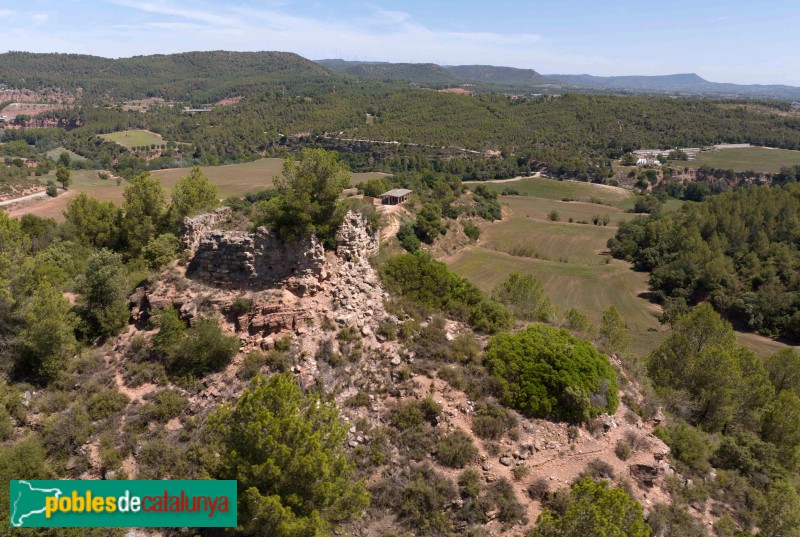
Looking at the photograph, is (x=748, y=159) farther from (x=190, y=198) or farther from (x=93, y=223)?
(x=93, y=223)

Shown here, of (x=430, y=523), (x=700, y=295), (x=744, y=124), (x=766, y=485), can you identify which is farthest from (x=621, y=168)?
(x=430, y=523)

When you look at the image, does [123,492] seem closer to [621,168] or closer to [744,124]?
[621,168]

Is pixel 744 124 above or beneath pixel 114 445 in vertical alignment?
above

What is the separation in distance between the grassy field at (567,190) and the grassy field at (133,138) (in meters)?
123

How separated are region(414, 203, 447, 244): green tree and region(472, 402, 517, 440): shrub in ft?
198

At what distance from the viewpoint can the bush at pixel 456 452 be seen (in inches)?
685

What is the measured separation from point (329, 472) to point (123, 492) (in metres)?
6.58

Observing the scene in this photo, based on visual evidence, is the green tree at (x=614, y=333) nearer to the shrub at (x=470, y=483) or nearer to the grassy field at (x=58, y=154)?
the shrub at (x=470, y=483)

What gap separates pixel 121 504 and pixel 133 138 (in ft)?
614

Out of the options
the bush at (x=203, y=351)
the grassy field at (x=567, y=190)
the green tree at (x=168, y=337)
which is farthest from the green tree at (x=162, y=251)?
the grassy field at (x=567, y=190)

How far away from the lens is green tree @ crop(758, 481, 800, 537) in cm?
1733

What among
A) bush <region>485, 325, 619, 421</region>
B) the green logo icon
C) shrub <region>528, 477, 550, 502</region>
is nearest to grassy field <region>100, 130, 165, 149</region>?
the green logo icon

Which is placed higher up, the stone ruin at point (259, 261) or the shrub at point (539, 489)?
the stone ruin at point (259, 261)

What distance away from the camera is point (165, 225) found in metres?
30.3
